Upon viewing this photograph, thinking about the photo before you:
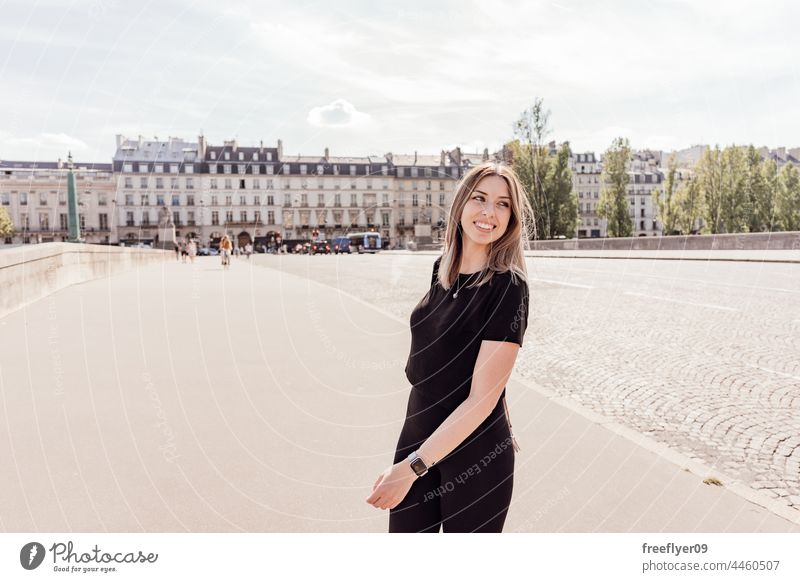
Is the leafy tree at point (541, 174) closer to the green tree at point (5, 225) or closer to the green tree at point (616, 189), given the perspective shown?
the green tree at point (616, 189)

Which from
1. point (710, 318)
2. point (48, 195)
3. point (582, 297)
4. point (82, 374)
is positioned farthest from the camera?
point (48, 195)

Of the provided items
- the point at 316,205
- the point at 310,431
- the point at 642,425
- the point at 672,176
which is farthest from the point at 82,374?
the point at 672,176

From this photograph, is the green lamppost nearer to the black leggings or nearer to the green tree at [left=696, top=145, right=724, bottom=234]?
the black leggings

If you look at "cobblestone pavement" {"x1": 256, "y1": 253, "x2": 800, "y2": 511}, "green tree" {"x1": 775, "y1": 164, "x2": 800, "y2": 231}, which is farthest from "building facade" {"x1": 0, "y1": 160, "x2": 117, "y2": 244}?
"cobblestone pavement" {"x1": 256, "y1": 253, "x2": 800, "y2": 511}

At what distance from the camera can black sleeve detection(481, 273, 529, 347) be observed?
214cm

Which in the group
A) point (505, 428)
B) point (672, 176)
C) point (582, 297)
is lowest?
point (582, 297)

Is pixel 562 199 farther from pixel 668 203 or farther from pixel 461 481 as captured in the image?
pixel 668 203

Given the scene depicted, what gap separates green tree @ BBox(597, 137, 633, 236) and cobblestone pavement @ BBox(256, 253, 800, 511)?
2115 cm

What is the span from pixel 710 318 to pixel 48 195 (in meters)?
94.8

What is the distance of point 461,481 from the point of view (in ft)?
7.67

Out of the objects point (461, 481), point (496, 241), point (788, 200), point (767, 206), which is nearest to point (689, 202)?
point (767, 206)

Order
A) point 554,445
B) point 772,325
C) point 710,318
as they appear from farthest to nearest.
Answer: point 710,318, point 772,325, point 554,445

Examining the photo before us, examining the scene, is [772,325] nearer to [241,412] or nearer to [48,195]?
[241,412]

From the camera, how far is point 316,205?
6325 centimetres
